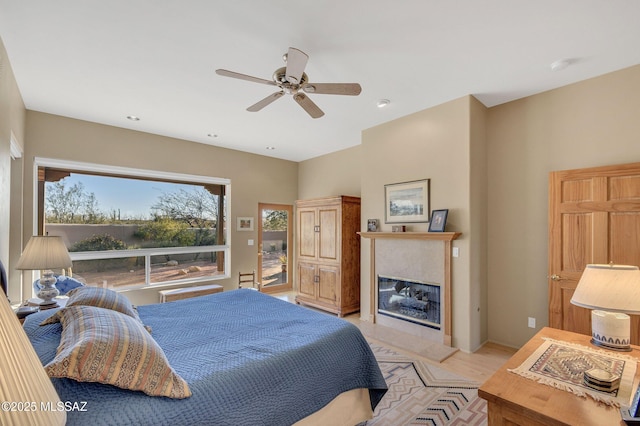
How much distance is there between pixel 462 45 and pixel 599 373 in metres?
2.38

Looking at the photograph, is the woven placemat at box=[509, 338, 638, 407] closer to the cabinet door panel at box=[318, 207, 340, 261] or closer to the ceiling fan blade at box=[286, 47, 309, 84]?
the ceiling fan blade at box=[286, 47, 309, 84]

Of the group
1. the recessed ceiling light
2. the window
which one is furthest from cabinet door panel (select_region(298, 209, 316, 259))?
the recessed ceiling light

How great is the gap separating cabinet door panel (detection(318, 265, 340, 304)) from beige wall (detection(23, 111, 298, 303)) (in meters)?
1.59

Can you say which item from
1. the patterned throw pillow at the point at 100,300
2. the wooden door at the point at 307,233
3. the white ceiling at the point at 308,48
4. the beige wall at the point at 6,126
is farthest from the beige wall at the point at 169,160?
the patterned throw pillow at the point at 100,300

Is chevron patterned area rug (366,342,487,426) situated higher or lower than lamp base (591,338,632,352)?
lower

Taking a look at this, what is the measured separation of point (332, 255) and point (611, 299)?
3.63 metres

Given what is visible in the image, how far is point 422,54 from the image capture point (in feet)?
8.41

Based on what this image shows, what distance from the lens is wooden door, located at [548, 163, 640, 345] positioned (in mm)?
2656

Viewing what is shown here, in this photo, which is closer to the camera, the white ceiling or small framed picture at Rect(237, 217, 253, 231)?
the white ceiling

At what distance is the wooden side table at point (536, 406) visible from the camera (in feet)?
3.68

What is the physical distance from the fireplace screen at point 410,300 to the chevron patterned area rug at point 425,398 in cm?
74

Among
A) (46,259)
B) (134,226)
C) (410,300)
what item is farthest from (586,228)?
(134,226)

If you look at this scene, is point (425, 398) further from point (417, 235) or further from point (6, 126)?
point (6, 126)

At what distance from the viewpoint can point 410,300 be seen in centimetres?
393
